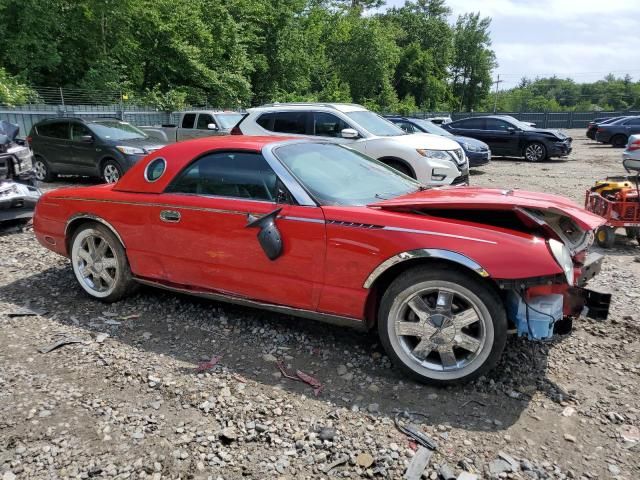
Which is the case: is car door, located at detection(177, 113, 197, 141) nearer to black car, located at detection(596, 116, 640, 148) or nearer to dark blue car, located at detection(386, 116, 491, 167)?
dark blue car, located at detection(386, 116, 491, 167)

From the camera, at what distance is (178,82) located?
27.8 m

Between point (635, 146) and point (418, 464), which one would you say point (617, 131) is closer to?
point (635, 146)

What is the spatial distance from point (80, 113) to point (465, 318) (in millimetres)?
19078

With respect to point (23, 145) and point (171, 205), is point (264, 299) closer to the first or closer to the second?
point (171, 205)

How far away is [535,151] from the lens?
59.6 feet

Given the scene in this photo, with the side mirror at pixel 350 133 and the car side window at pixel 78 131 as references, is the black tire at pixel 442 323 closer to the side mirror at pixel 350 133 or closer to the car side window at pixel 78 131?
the side mirror at pixel 350 133

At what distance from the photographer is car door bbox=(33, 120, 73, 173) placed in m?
11.7

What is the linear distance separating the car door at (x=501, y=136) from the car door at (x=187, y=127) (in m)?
10.4

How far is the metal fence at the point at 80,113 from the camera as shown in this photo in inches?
620

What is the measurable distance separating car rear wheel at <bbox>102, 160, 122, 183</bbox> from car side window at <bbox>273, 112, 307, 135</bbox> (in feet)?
12.0

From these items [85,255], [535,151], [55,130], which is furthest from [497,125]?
[85,255]

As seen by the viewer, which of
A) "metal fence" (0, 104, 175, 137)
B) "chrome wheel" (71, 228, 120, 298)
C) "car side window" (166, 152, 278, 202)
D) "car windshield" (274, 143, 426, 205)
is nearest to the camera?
"car windshield" (274, 143, 426, 205)

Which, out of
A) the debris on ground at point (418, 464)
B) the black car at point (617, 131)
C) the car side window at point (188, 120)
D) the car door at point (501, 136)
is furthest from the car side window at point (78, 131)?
the black car at point (617, 131)

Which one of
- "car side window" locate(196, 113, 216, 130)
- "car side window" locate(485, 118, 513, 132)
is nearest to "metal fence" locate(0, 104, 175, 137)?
"car side window" locate(196, 113, 216, 130)
